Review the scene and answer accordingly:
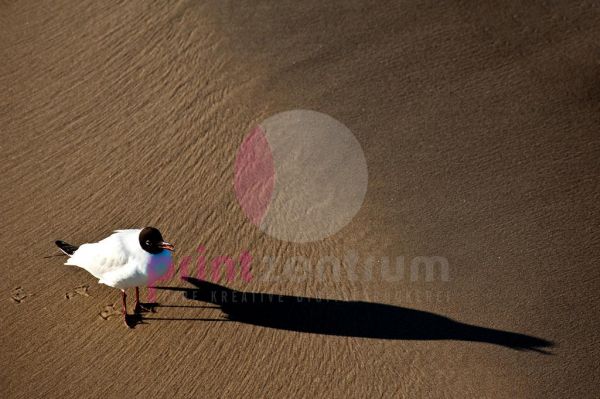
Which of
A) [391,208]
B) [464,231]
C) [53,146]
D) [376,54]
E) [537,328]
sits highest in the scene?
[53,146]

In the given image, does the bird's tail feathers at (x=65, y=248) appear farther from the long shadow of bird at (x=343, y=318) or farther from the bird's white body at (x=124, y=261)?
the long shadow of bird at (x=343, y=318)

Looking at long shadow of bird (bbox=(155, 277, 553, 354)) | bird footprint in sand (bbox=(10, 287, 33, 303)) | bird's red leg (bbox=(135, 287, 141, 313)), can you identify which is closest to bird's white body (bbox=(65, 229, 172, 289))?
bird's red leg (bbox=(135, 287, 141, 313))

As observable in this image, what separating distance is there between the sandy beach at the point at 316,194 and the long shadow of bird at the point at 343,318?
0.7 inches

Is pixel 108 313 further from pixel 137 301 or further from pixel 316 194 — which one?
pixel 316 194

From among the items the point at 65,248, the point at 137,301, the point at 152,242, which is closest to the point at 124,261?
the point at 152,242

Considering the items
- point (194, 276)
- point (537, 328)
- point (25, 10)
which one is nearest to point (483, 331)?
point (537, 328)

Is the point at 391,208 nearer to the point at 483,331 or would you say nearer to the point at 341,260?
the point at 341,260

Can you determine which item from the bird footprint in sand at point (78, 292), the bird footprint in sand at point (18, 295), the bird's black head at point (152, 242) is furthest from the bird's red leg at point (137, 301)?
the bird footprint in sand at point (18, 295)

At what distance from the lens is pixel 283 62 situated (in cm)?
746

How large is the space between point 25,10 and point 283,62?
11.6 feet

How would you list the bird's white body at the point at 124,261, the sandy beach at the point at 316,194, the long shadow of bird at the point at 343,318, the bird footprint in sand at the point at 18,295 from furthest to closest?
1. the bird footprint in sand at the point at 18,295
2. the long shadow of bird at the point at 343,318
3. the sandy beach at the point at 316,194
4. the bird's white body at the point at 124,261

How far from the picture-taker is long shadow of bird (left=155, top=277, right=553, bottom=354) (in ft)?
18.7

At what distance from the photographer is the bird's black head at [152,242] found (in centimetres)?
533

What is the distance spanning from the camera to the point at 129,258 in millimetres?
5379
